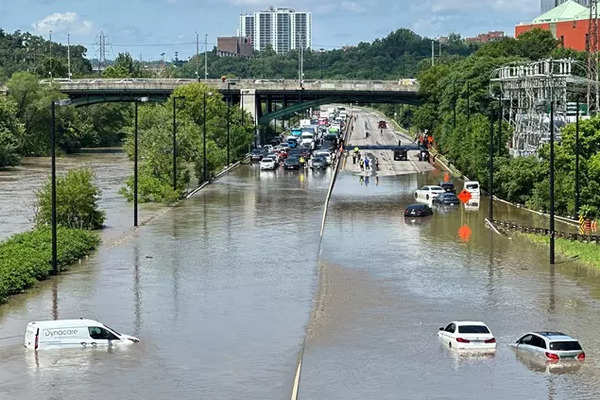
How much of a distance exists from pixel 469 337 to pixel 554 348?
2642 mm

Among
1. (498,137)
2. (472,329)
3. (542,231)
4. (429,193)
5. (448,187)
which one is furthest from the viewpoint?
(498,137)

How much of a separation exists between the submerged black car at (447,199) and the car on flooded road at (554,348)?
41.7m

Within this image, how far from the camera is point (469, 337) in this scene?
34.8 meters

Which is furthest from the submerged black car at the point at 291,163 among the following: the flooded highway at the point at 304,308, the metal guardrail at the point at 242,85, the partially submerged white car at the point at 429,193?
the flooded highway at the point at 304,308

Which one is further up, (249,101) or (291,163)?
(249,101)

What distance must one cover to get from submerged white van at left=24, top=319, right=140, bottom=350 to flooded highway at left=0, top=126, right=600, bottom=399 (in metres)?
0.42

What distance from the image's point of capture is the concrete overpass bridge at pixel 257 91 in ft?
459

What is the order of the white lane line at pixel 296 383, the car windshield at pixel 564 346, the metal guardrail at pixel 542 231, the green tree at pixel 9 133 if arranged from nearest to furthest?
the white lane line at pixel 296 383 < the car windshield at pixel 564 346 < the metal guardrail at pixel 542 231 < the green tree at pixel 9 133

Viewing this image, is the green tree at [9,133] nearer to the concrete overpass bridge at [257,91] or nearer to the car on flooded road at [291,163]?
the concrete overpass bridge at [257,91]

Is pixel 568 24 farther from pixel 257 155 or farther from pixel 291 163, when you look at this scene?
pixel 291 163

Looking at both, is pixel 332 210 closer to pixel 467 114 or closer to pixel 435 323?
pixel 435 323

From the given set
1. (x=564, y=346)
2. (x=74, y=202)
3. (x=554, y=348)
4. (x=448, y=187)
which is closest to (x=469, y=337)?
(x=554, y=348)

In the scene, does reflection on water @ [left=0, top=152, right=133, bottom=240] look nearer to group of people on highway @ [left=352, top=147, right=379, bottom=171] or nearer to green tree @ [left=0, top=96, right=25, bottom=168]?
green tree @ [left=0, top=96, right=25, bottom=168]

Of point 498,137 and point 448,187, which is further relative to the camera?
point 498,137
